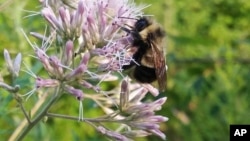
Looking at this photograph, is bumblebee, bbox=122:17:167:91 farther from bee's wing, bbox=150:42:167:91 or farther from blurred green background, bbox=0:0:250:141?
blurred green background, bbox=0:0:250:141

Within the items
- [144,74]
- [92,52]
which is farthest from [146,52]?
[92,52]

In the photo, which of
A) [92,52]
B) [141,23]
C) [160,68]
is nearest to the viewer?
[92,52]

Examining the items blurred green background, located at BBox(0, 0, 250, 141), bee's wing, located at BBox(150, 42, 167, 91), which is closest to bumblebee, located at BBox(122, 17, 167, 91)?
bee's wing, located at BBox(150, 42, 167, 91)

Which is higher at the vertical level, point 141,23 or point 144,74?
point 141,23

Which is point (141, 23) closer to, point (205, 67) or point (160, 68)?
point (160, 68)

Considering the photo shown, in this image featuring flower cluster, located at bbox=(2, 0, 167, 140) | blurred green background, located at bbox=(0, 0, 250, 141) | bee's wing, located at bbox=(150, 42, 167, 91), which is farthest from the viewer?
blurred green background, located at bbox=(0, 0, 250, 141)

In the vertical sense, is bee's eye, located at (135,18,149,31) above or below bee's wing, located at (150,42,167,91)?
above

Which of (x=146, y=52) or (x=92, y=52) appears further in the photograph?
(x=146, y=52)
